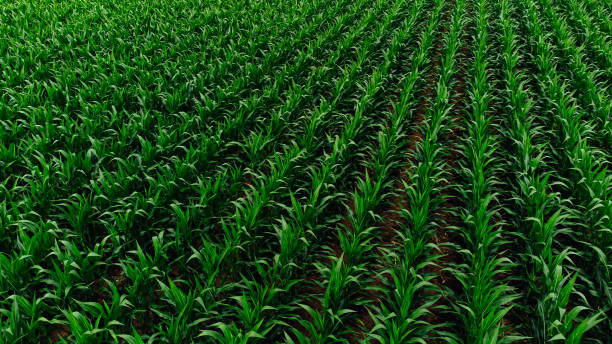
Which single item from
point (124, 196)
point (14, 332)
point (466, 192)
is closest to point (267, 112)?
point (124, 196)

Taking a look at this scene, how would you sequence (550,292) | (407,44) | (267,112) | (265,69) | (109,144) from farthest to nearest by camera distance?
(407,44)
(265,69)
(267,112)
(109,144)
(550,292)

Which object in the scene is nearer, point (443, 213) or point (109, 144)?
point (443, 213)

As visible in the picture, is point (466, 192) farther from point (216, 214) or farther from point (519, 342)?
point (216, 214)

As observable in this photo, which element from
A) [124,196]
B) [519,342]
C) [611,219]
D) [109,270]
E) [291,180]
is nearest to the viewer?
[519,342]

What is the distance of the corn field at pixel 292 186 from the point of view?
8.53 feet

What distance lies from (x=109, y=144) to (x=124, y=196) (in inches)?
50.8

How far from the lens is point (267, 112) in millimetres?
5371

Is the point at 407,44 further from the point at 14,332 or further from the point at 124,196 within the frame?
the point at 14,332

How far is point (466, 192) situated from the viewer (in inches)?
147

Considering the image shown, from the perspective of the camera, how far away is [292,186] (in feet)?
13.2

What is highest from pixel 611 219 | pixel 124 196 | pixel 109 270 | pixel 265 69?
pixel 265 69

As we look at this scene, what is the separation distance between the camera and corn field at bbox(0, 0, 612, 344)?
8.53 ft

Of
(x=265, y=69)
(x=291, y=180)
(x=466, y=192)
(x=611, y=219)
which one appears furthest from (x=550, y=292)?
(x=265, y=69)

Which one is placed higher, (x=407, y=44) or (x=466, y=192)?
(x=407, y=44)
